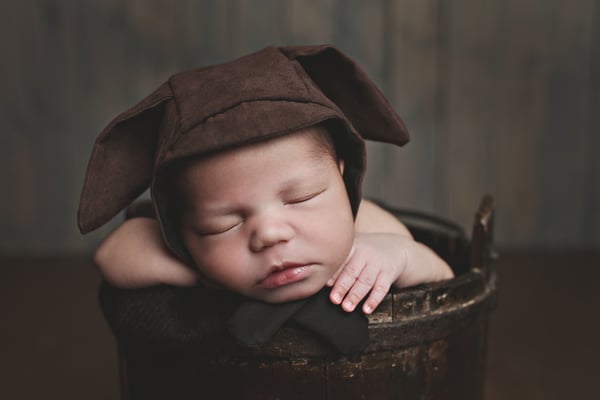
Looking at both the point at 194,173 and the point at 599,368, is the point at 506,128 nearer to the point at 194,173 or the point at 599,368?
the point at 599,368

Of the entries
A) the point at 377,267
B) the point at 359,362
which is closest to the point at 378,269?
the point at 377,267

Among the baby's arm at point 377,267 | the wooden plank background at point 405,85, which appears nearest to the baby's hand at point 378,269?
the baby's arm at point 377,267

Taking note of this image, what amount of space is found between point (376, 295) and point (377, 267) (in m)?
0.04

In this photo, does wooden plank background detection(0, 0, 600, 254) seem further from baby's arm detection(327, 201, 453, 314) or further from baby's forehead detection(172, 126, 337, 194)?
baby's forehead detection(172, 126, 337, 194)

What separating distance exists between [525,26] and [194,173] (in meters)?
1.89

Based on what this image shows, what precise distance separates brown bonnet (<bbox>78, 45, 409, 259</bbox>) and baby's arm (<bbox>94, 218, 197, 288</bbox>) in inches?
1.4

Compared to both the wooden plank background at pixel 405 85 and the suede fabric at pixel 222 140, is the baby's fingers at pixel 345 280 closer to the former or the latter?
the suede fabric at pixel 222 140

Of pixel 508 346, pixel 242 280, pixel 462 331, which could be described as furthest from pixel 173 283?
pixel 508 346

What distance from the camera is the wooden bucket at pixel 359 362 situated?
2.89ft

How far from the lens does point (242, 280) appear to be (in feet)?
2.83

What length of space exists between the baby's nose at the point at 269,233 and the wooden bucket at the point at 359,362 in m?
0.11

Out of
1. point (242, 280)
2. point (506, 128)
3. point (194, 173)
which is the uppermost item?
point (194, 173)

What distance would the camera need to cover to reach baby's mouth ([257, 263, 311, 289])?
851mm

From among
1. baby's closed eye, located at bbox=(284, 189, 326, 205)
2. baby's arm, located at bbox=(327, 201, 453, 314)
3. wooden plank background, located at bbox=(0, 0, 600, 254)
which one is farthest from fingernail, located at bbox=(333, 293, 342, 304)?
wooden plank background, located at bbox=(0, 0, 600, 254)
